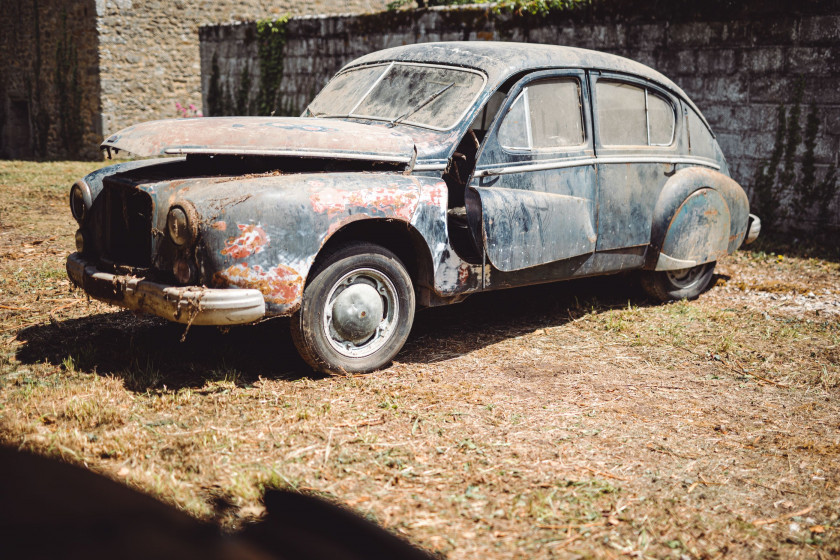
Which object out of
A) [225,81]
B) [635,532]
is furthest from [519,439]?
[225,81]

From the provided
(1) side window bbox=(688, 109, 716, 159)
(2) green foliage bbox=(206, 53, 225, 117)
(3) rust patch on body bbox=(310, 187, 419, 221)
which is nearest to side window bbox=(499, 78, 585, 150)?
(3) rust patch on body bbox=(310, 187, 419, 221)

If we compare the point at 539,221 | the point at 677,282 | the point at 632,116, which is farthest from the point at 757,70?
the point at 539,221

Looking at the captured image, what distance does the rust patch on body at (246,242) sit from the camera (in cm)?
Answer: 355

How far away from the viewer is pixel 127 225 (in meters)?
4.06

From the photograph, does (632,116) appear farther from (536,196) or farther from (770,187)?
(770,187)

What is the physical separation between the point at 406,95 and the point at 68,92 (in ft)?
44.2

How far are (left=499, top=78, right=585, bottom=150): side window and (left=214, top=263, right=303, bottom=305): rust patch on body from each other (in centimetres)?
166

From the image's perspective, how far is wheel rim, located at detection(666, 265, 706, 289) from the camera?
5875 millimetres

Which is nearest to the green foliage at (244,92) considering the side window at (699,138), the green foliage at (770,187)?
the green foliage at (770,187)

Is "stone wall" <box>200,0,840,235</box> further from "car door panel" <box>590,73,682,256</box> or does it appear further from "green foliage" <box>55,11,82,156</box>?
"green foliage" <box>55,11,82,156</box>

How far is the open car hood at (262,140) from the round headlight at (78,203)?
43 cm

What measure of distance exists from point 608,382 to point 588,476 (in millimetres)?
1235

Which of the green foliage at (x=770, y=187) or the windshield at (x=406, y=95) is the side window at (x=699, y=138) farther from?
the green foliage at (x=770, y=187)

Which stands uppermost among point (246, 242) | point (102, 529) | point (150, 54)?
point (150, 54)
